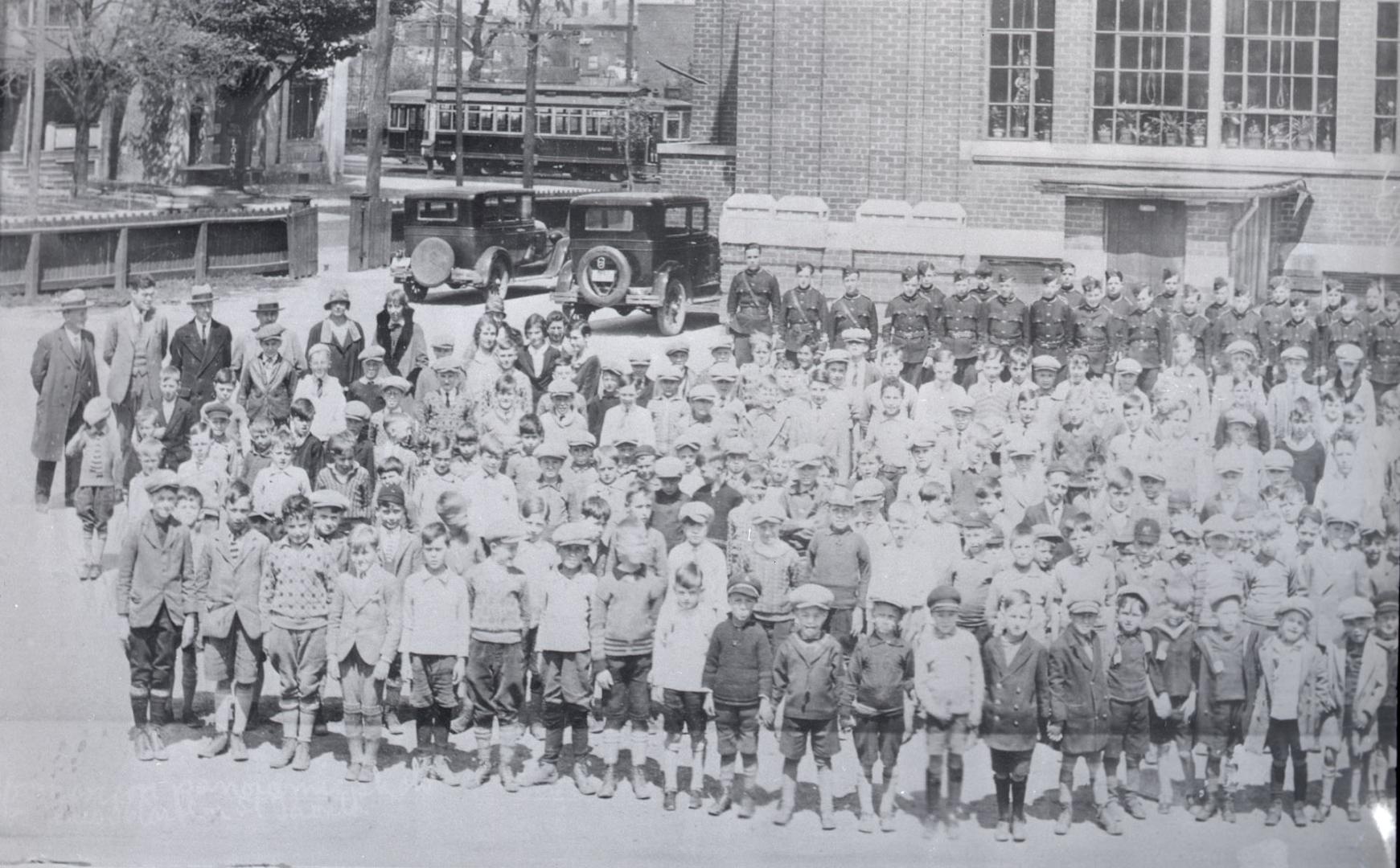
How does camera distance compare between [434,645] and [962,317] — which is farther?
[962,317]

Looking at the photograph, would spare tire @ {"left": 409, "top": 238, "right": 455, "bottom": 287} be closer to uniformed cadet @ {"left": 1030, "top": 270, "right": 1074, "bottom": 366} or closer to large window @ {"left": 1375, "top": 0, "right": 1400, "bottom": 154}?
uniformed cadet @ {"left": 1030, "top": 270, "right": 1074, "bottom": 366}

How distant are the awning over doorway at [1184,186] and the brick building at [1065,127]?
0.03 feet

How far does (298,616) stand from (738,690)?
2.33 m

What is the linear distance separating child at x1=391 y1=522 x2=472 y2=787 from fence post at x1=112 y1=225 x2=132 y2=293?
247 centimetres

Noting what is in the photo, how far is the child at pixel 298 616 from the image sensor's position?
22.9ft

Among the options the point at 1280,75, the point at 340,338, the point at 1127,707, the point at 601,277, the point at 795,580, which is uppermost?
the point at 1280,75

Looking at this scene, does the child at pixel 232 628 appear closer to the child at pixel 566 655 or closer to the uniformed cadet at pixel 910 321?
the child at pixel 566 655

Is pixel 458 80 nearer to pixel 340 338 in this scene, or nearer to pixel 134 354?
pixel 340 338

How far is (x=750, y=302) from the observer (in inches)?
319

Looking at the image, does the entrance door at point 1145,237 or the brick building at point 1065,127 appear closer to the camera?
the brick building at point 1065,127

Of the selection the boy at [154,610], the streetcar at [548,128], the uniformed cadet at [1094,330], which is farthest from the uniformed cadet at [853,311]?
the boy at [154,610]

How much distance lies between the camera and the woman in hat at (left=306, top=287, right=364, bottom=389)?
7902 mm

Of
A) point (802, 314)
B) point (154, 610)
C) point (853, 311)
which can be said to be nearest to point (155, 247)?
point (154, 610)

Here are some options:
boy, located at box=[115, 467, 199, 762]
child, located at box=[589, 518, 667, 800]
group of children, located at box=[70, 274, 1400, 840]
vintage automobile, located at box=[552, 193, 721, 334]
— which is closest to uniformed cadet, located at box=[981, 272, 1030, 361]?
group of children, located at box=[70, 274, 1400, 840]
